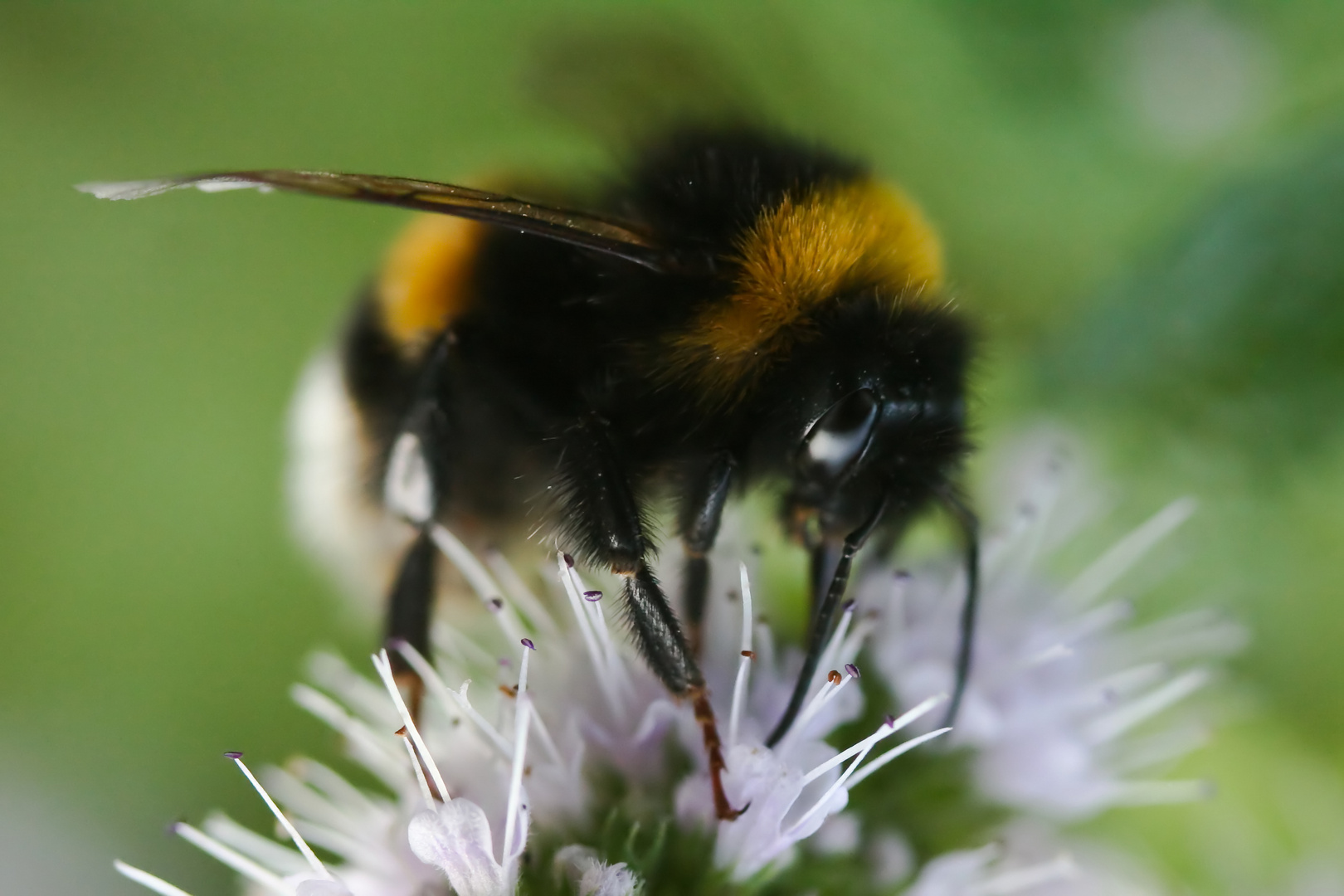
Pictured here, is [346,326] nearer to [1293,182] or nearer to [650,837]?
[650,837]

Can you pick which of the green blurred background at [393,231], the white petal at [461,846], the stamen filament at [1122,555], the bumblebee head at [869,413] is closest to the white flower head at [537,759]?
the white petal at [461,846]

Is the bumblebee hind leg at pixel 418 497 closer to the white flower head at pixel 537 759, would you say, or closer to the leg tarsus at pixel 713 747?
the white flower head at pixel 537 759

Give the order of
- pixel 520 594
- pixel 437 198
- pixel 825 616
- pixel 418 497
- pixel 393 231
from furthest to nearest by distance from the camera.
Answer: pixel 393 231, pixel 520 594, pixel 418 497, pixel 825 616, pixel 437 198

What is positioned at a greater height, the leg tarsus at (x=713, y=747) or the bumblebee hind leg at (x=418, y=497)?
the bumblebee hind leg at (x=418, y=497)

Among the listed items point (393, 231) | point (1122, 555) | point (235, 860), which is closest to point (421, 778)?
point (235, 860)

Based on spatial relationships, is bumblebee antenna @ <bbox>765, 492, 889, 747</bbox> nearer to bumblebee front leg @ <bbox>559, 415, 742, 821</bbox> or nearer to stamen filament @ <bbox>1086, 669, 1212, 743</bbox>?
bumblebee front leg @ <bbox>559, 415, 742, 821</bbox>

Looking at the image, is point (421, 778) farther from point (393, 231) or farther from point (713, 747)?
point (393, 231)
